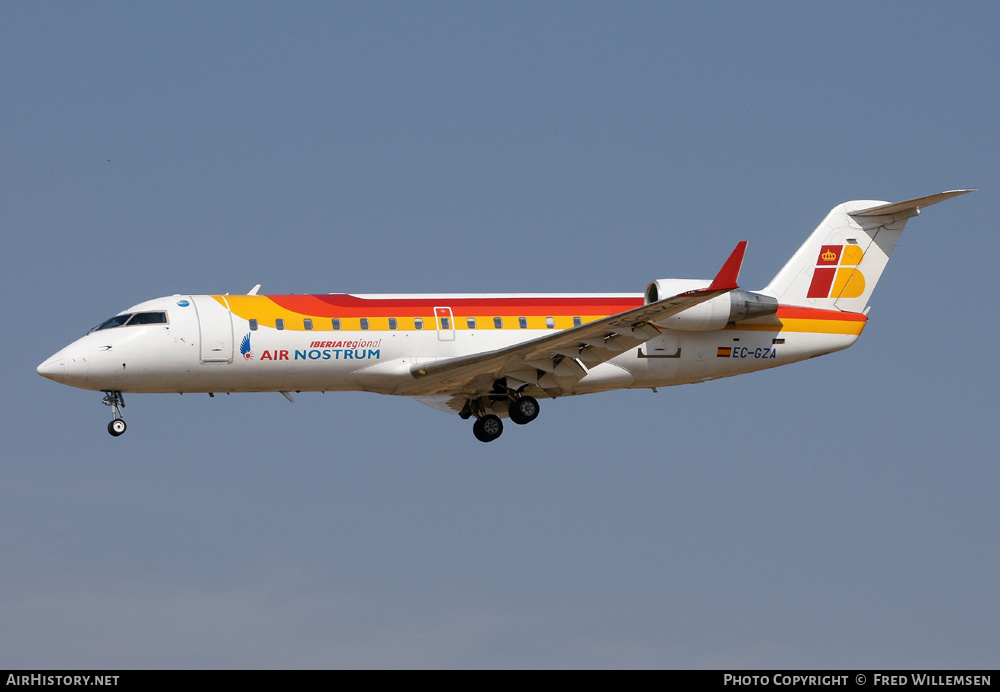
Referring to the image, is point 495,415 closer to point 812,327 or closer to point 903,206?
point 812,327

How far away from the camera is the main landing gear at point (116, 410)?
101ft

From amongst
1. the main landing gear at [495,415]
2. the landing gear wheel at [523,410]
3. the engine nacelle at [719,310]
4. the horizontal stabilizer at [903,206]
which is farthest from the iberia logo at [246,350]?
the horizontal stabilizer at [903,206]

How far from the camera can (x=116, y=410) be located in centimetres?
3094

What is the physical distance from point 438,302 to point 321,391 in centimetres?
328

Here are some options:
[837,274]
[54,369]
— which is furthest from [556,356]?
[54,369]

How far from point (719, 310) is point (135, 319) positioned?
12925mm

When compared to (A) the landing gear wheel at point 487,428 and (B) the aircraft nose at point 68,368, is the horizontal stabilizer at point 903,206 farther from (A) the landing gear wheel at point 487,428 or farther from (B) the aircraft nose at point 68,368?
(B) the aircraft nose at point 68,368

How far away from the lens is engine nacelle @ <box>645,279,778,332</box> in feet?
106

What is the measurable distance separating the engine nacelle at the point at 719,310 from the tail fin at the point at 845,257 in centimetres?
146

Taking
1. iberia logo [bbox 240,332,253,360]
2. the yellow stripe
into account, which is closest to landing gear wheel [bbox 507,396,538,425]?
the yellow stripe
